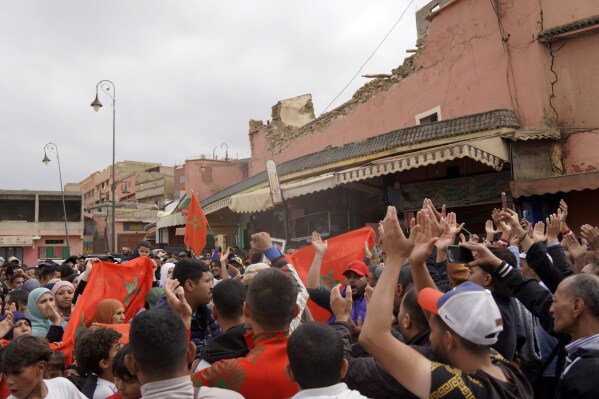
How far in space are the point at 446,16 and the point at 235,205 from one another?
717 centimetres

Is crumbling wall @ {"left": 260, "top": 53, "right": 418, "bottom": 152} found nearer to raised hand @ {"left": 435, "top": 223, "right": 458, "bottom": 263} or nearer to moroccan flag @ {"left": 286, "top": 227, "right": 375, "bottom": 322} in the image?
moroccan flag @ {"left": 286, "top": 227, "right": 375, "bottom": 322}

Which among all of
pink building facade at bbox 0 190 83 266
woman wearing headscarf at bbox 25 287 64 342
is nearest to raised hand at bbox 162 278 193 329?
woman wearing headscarf at bbox 25 287 64 342

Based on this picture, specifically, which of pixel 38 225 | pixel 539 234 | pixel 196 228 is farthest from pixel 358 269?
pixel 38 225

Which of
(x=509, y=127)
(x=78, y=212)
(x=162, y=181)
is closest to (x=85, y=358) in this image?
(x=509, y=127)

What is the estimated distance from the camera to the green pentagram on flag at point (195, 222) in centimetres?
921

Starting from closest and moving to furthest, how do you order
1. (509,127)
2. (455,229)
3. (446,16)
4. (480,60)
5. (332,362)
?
(332,362) < (455,229) < (509,127) < (480,60) < (446,16)

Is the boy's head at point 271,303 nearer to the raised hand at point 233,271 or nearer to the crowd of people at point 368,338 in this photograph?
the crowd of people at point 368,338

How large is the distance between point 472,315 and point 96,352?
7.91 feet

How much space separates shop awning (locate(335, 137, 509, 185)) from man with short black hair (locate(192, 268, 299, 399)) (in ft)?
25.3

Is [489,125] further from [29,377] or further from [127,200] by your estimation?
[127,200]

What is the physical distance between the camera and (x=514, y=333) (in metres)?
3.12

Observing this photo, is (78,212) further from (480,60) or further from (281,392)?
(281,392)

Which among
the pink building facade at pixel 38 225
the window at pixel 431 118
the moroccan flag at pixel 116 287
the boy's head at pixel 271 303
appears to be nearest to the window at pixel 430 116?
the window at pixel 431 118

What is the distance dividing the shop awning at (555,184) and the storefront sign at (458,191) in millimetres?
605
